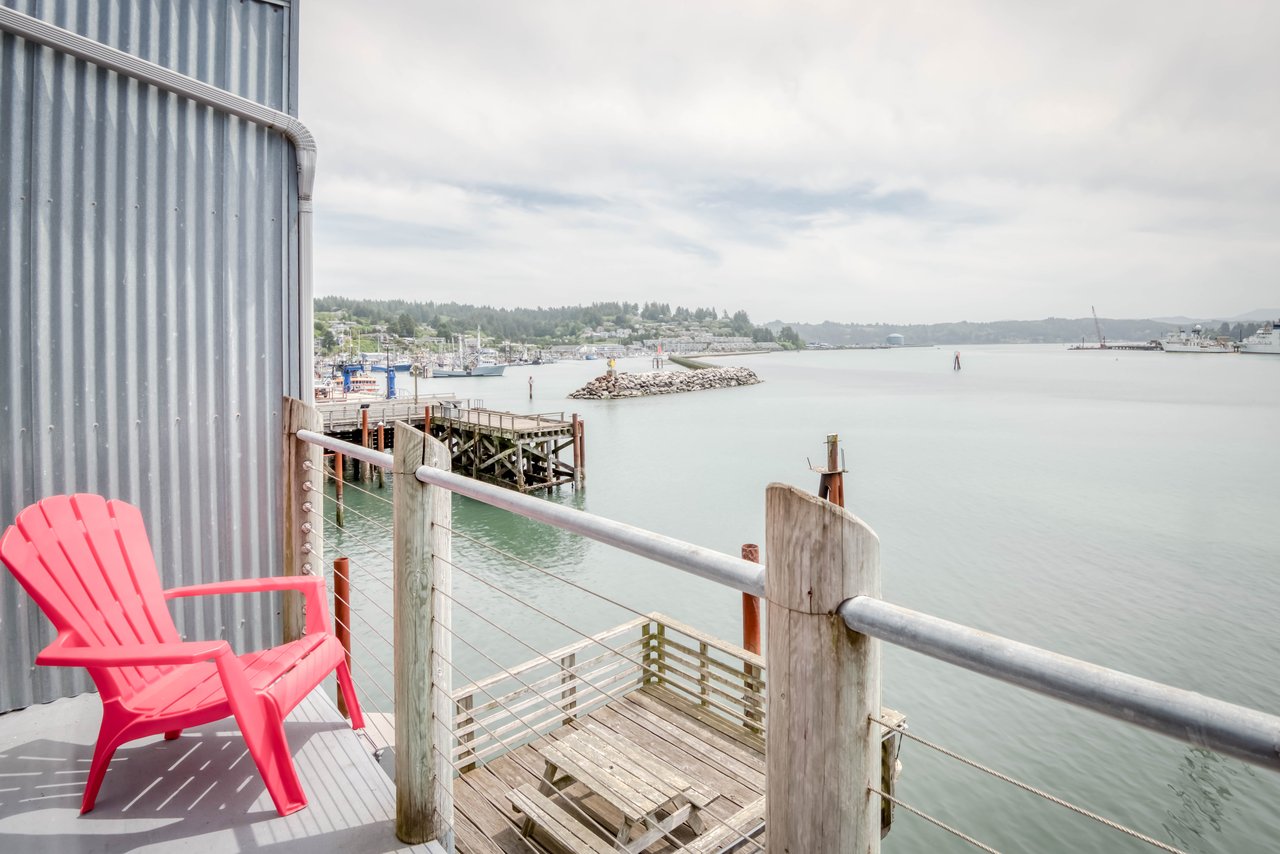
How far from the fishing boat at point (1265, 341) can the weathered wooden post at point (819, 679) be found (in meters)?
112

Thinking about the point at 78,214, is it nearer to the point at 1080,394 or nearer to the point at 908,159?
the point at 1080,394

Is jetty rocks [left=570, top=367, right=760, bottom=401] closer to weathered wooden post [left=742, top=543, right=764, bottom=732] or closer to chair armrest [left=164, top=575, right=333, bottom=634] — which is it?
weathered wooden post [left=742, top=543, right=764, bottom=732]

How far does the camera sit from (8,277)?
228 centimetres

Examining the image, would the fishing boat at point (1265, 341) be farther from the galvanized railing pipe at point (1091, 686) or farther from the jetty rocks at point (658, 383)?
the galvanized railing pipe at point (1091, 686)

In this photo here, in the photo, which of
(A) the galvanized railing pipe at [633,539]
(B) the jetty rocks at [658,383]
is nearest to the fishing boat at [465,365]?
(B) the jetty rocks at [658,383]

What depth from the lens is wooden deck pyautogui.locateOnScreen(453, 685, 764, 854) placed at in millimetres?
3832

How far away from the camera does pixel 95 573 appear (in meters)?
1.99

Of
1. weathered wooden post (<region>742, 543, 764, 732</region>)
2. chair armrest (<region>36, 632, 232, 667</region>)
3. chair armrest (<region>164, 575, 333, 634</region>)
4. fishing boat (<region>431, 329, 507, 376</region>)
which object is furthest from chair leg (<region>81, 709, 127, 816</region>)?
fishing boat (<region>431, 329, 507, 376</region>)

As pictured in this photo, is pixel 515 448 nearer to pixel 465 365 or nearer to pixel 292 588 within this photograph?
pixel 292 588

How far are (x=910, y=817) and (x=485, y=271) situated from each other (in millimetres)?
117521

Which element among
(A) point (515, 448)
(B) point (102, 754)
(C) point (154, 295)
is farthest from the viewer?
(A) point (515, 448)

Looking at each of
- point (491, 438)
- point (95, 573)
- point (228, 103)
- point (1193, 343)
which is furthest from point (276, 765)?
point (1193, 343)

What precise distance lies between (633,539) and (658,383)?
56120mm

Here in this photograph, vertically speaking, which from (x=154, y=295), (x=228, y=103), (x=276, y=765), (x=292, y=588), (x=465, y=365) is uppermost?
(x=465, y=365)
